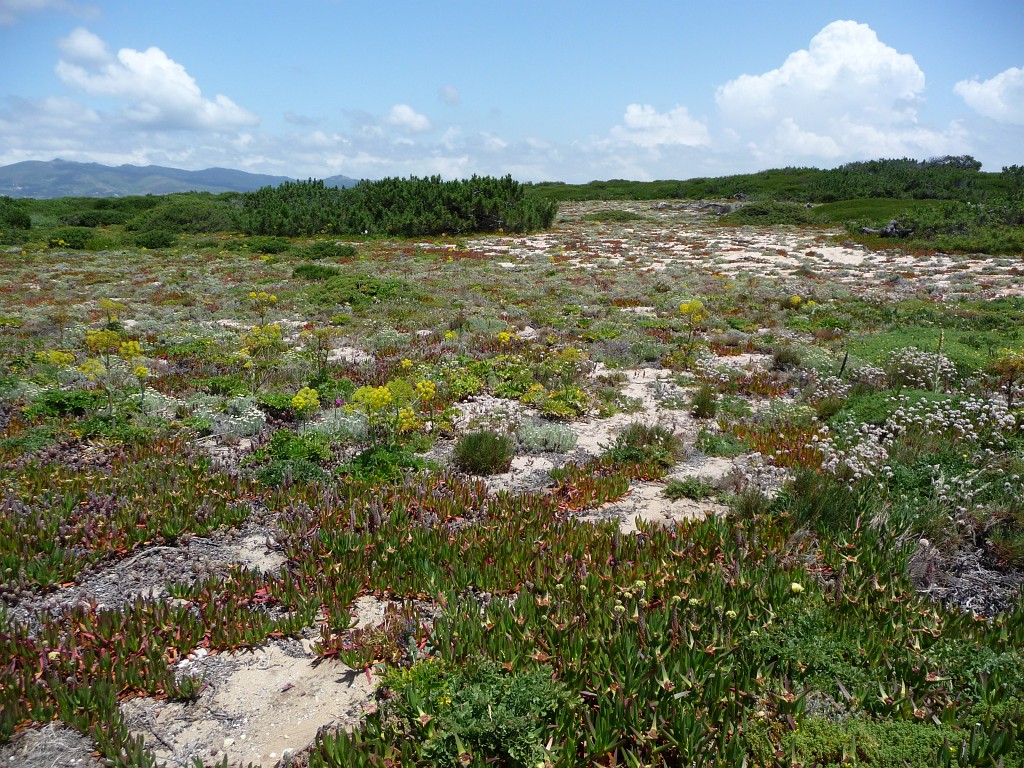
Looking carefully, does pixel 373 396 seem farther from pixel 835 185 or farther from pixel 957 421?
pixel 835 185

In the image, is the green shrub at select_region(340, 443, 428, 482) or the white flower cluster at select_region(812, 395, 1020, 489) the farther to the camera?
the green shrub at select_region(340, 443, 428, 482)

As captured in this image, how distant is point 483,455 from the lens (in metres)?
6.95

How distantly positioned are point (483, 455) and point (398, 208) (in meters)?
41.4

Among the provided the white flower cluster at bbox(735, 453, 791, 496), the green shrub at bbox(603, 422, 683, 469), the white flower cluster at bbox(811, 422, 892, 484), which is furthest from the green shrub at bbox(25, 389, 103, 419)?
the white flower cluster at bbox(811, 422, 892, 484)

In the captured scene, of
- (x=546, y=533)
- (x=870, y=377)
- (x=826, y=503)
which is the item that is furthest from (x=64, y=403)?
(x=870, y=377)

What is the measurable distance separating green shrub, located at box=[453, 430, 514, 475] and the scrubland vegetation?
0.04m

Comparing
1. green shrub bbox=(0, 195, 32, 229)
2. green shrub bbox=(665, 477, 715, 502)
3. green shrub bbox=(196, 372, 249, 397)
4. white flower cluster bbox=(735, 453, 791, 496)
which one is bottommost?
green shrub bbox=(665, 477, 715, 502)

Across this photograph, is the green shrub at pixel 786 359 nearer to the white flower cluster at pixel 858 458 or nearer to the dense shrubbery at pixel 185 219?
the white flower cluster at pixel 858 458

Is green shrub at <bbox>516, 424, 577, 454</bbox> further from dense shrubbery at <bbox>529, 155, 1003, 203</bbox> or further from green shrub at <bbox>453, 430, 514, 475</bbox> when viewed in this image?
dense shrubbery at <bbox>529, 155, 1003, 203</bbox>

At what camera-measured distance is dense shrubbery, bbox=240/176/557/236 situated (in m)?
42.3

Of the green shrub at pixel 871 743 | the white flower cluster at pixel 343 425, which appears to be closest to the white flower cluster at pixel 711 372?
the white flower cluster at pixel 343 425

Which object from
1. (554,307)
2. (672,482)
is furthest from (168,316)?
(672,482)

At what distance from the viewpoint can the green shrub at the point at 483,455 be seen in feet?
22.7

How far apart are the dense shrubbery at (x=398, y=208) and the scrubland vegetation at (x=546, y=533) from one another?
96.0 ft
